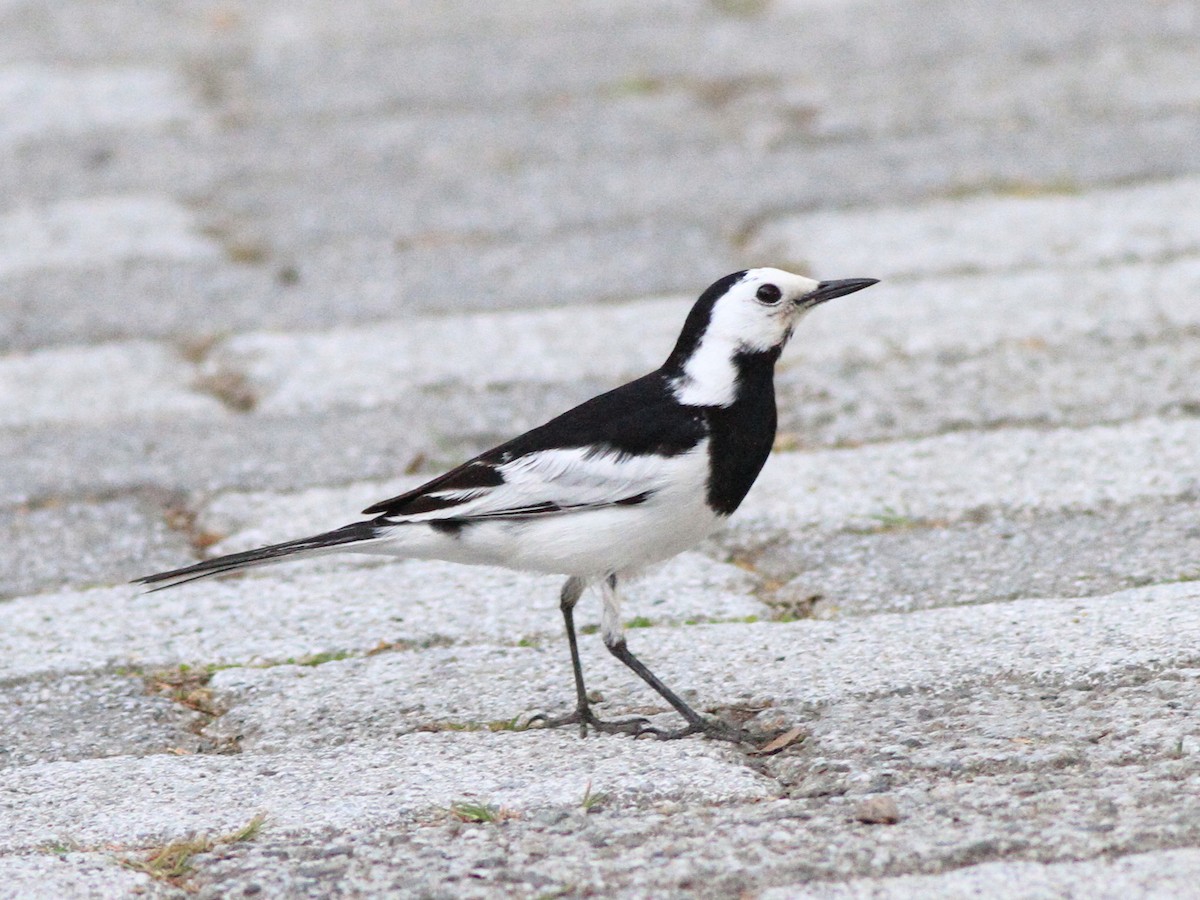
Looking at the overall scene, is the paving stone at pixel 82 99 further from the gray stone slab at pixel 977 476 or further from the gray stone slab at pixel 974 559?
the gray stone slab at pixel 974 559

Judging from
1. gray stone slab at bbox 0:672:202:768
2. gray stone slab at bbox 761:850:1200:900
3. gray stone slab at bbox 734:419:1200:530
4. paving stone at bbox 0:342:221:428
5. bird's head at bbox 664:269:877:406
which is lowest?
gray stone slab at bbox 761:850:1200:900

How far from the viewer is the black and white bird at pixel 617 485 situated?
3.40 meters

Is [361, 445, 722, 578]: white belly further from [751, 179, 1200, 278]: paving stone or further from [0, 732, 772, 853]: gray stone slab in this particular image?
[751, 179, 1200, 278]: paving stone

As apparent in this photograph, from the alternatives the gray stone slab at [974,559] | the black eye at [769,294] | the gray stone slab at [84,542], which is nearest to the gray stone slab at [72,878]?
the gray stone slab at [84,542]

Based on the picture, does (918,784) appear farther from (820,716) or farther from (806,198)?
(806,198)

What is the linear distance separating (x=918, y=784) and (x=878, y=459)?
5.90 ft

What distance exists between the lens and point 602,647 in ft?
12.6

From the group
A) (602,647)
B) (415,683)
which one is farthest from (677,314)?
(415,683)

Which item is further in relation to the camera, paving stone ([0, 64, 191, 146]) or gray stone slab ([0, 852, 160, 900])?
paving stone ([0, 64, 191, 146])

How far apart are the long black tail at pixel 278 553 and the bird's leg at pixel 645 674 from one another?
1.59 feet

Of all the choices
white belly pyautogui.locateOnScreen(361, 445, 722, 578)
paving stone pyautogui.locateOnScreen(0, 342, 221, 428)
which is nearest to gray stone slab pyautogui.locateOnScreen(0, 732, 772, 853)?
white belly pyautogui.locateOnScreen(361, 445, 722, 578)

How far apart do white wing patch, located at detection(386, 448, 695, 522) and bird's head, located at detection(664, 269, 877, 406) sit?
0.77 ft

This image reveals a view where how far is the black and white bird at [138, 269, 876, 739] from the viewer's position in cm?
340

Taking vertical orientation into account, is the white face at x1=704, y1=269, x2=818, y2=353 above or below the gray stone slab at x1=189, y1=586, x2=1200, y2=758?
above
